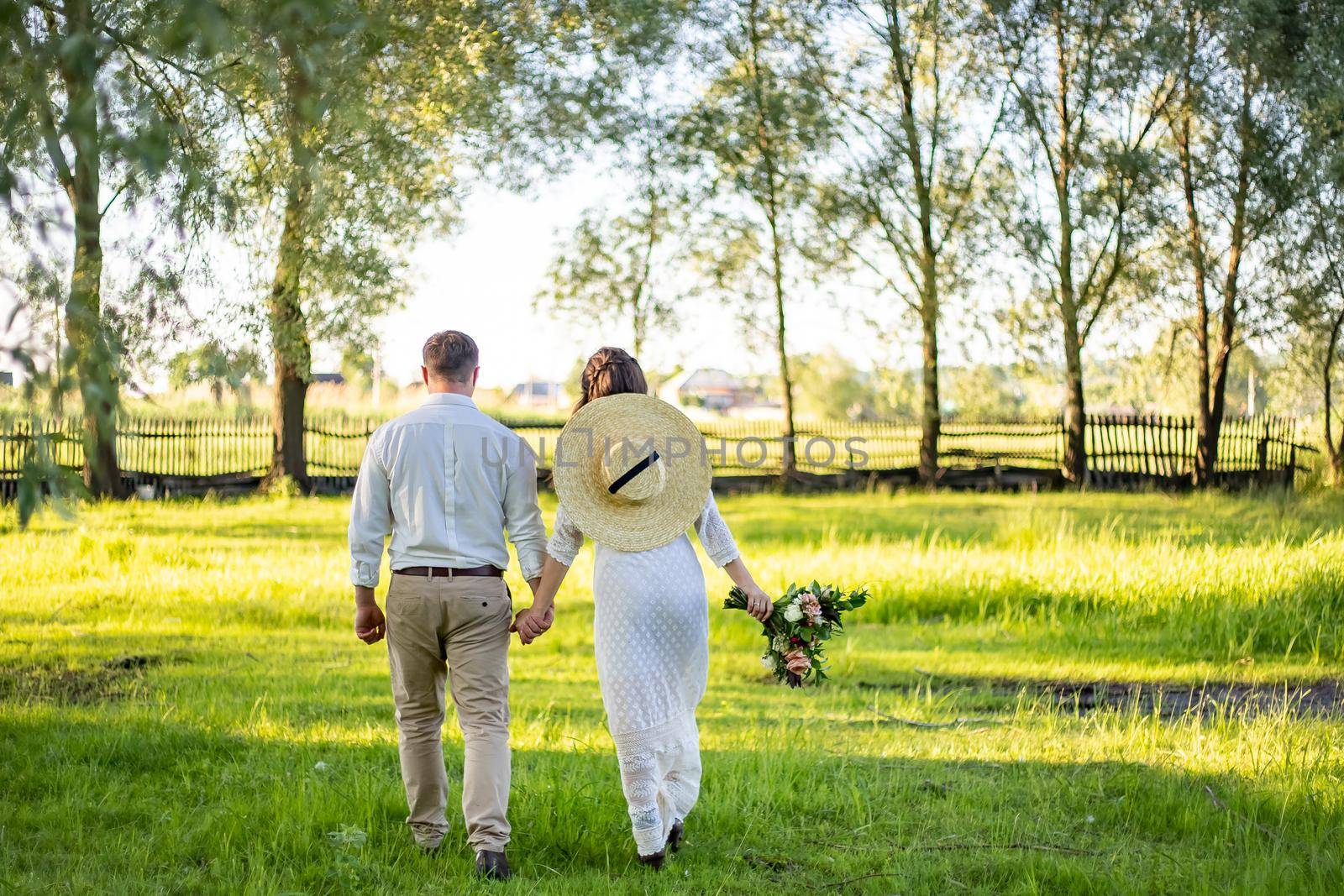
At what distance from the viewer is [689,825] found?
16.1 ft

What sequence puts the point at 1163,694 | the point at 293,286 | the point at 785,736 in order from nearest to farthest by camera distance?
the point at 785,736
the point at 1163,694
the point at 293,286

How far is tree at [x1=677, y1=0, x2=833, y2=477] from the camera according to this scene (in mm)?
24641

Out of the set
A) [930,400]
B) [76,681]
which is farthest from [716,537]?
[930,400]

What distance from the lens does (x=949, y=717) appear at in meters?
7.19

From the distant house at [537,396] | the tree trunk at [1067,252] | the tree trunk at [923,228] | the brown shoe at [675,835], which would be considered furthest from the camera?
the distant house at [537,396]

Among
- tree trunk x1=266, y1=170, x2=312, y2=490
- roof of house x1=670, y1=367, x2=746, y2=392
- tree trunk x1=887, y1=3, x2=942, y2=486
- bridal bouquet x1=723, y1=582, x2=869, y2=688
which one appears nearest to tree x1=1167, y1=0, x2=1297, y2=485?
tree trunk x1=887, y1=3, x2=942, y2=486

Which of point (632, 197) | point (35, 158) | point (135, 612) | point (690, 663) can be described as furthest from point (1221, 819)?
point (632, 197)

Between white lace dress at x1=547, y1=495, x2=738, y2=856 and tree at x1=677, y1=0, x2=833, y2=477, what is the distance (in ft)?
69.7

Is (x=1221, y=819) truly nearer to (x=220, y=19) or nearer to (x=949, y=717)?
(x=949, y=717)

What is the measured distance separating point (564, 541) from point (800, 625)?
959mm

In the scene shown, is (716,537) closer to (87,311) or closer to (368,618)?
(368,618)

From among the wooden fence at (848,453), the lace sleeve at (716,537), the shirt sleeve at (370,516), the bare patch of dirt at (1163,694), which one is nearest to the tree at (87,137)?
the shirt sleeve at (370,516)

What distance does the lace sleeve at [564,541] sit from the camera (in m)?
4.52

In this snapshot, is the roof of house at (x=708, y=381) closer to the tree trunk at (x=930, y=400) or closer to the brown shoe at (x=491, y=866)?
the tree trunk at (x=930, y=400)
